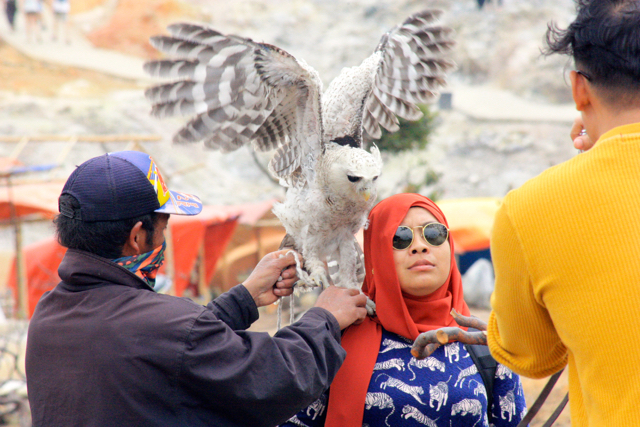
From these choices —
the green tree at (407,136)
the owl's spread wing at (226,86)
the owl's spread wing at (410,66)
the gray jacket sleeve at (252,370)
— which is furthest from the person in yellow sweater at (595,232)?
the green tree at (407,136)

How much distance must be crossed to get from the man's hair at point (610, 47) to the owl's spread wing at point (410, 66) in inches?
82.2

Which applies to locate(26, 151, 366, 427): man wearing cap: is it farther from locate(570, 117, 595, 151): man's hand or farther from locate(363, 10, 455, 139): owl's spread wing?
locate(363, 10, 455, 139): owl's spread wing

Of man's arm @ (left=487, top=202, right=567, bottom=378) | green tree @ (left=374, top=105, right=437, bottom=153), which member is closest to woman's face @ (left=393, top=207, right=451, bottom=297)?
man's arm @ (left=487, top=202, right=567, bottom=378)

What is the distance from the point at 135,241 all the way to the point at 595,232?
1178 mm

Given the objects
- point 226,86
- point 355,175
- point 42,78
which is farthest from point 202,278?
point 42,78

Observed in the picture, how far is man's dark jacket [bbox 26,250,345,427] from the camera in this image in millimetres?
1312

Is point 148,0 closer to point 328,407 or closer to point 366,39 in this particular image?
point 366,39

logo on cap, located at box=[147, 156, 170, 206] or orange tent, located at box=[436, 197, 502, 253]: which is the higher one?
logo on cap, located at box=[147, 156, 170, 206]

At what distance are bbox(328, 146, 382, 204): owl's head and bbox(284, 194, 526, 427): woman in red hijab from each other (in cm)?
33

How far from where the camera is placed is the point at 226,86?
2.44m

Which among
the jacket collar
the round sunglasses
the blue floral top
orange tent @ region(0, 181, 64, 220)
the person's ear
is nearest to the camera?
the person's ear

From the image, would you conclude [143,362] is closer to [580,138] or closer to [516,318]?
[516,318]

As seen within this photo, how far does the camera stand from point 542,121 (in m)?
22.0

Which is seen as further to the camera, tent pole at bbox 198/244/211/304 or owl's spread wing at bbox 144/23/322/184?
tent pole at bbox 198/244/211/304
